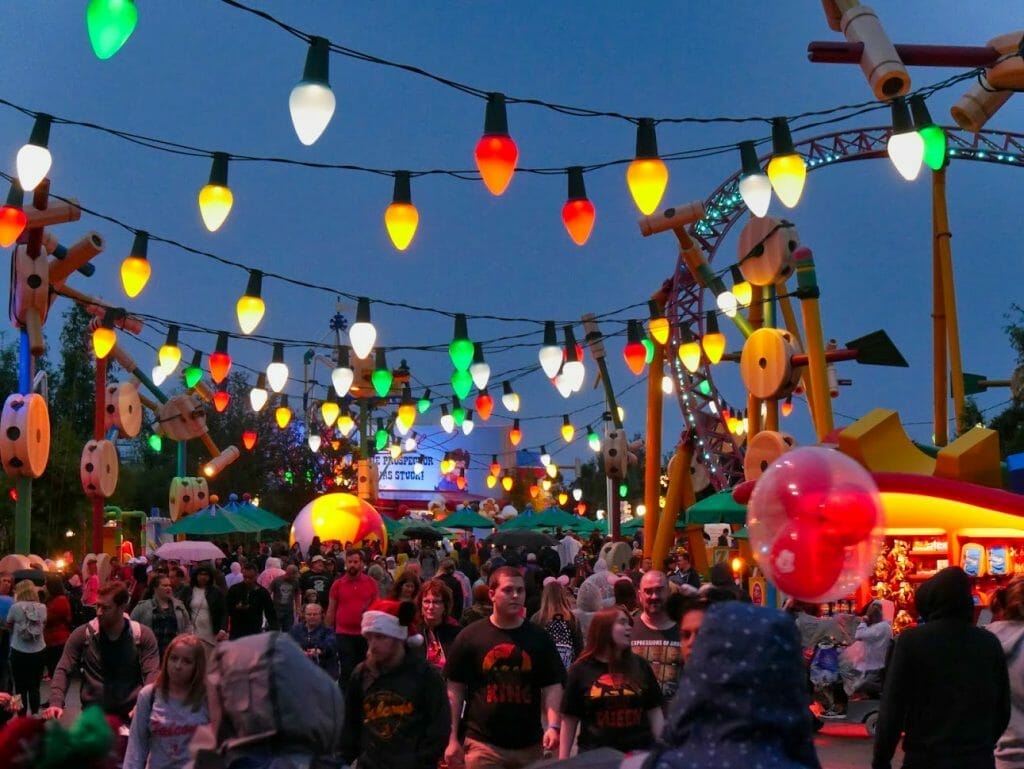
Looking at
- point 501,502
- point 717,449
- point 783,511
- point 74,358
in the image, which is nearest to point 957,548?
point 783,511

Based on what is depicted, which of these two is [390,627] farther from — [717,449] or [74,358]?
[74,358]

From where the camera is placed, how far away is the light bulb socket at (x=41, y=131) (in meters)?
9.74

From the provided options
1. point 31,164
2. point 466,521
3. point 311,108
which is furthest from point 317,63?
point 466,521

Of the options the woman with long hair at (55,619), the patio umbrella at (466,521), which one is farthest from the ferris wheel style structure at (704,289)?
the woman with long hair at (55,619)

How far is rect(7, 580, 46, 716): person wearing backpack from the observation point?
40.8ft

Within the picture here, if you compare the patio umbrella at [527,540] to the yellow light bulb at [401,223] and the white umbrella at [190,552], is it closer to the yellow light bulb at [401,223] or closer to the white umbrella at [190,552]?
the white umbrella at [190,552]

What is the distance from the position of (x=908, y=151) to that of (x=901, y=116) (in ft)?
1.07

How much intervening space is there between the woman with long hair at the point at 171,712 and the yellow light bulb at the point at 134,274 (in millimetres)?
6347

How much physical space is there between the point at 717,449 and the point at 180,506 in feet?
49.6

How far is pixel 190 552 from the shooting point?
24953 millimetres

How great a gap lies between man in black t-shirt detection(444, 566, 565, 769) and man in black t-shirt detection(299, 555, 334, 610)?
932cm

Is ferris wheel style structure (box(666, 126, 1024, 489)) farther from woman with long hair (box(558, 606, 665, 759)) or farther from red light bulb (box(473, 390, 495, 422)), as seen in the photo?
woman with long hair (box(558, 606, 665, 759))

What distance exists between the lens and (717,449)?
3716cm

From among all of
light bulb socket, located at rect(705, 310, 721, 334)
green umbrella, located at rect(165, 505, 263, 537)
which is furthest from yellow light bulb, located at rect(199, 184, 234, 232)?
green umbrella, located at rect(165, 505, 263, 537)
